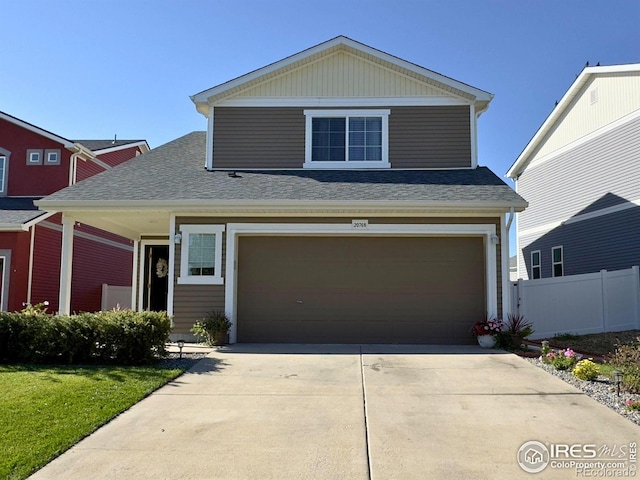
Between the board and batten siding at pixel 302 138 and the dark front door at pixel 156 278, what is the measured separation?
398 centimetres

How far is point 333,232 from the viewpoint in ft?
36.6

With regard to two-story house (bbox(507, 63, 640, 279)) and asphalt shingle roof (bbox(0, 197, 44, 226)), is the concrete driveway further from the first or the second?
asphalt shingle roof (bbox(0, 197, 44, 226))

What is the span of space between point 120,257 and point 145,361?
1453cm

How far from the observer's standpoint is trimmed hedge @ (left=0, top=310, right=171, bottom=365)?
824 centimetres

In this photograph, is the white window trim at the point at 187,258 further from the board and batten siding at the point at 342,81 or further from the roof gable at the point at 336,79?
the board and batten siding at the point at 342,81

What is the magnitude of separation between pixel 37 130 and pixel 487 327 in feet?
52.0

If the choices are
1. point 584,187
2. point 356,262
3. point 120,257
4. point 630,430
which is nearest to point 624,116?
point 584,187

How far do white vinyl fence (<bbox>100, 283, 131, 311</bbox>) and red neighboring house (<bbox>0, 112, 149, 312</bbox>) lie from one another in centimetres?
28

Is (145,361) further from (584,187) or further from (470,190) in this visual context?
(584,187)

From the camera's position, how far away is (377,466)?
4.44 meters

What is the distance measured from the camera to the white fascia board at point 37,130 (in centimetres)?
1786

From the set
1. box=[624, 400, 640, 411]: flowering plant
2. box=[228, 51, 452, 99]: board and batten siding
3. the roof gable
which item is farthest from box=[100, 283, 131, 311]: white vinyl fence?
box=[624, 400, 640, 411]: flowering plant

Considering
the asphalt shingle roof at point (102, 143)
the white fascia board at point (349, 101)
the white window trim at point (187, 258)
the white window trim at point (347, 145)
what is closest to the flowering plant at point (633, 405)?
the white window trim at point (187, 258)

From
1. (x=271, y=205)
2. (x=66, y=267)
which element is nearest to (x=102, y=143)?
(x=66, y=267)
